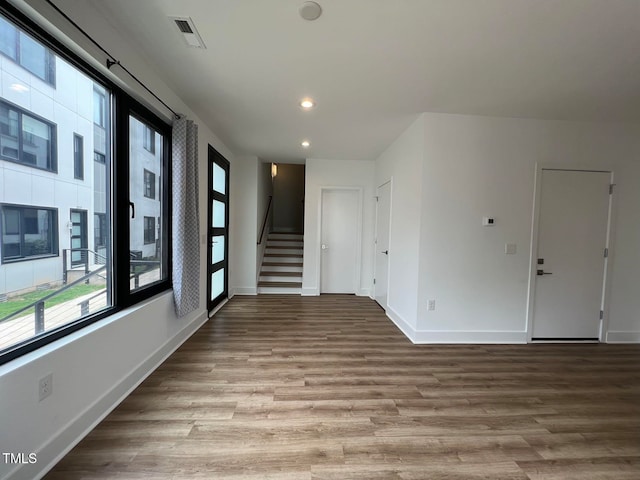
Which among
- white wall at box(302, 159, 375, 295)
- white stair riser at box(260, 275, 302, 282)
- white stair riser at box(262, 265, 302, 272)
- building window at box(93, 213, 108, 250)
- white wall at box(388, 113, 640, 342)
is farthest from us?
white stair riser at box(262, 265, 302, 272)

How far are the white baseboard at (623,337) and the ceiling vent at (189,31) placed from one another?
17.3 ft

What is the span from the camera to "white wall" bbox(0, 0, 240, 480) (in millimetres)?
1242

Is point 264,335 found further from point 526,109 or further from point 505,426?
point 526,109

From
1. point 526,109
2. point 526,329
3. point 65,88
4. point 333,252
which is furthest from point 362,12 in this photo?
point 333,252

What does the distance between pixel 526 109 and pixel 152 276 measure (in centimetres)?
419

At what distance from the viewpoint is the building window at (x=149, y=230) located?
240 cm

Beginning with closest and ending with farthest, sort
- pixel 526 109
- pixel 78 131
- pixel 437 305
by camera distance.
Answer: pixel 78 131, pixel 526 109, pixel 437 305

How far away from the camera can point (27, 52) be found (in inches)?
52.8

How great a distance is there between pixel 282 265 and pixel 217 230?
6.63 ft

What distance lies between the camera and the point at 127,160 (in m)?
2.07

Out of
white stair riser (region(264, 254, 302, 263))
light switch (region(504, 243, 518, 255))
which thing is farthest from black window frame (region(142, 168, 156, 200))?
light switch (region(504, 243, 518, 255))

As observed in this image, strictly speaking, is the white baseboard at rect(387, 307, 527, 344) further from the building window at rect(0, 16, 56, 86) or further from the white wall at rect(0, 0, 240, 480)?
the building window at rect(0, 16, 56, 86)

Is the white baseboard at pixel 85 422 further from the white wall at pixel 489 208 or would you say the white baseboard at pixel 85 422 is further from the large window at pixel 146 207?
the white wall at pixel 489 208

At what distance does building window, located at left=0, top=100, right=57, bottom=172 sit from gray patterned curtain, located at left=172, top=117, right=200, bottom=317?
1.07 meters
